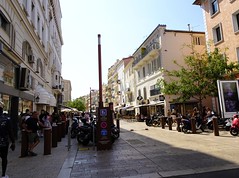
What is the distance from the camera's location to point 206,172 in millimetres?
5336

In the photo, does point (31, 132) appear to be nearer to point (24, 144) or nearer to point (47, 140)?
point (24, 144)

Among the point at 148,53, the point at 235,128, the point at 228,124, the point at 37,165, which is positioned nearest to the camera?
the point at 37,165

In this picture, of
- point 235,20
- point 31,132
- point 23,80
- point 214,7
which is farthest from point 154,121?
point 31,132

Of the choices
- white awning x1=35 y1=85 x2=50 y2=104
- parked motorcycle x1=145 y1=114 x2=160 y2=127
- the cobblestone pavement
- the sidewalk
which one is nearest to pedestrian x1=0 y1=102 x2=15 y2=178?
the sidewalk

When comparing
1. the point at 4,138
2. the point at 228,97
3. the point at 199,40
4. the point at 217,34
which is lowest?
the point at 4,138

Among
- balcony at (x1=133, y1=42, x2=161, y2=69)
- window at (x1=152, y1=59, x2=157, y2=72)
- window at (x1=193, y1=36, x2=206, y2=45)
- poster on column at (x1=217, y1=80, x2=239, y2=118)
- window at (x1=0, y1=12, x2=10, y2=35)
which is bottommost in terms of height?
poster on column at (x1=217, y1=80, x2=239, y2=118)

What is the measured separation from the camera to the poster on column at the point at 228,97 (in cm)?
1249

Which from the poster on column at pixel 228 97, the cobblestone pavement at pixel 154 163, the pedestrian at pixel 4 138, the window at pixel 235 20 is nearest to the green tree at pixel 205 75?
the poster on column at pixel 228 97

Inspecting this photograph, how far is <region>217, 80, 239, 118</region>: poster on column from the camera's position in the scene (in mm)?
12492

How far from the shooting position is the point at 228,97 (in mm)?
12633

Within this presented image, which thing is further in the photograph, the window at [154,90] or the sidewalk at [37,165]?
the window at [154,90]

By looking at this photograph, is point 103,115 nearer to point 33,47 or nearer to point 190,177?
point 190,177

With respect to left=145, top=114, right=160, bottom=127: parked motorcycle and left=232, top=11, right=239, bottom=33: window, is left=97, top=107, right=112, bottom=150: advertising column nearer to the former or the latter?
left=145, top=114, right=160, bottom=127: parked motorcycle

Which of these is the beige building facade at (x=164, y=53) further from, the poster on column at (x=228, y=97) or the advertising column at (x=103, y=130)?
the advertising column at (x=103, y=130)
